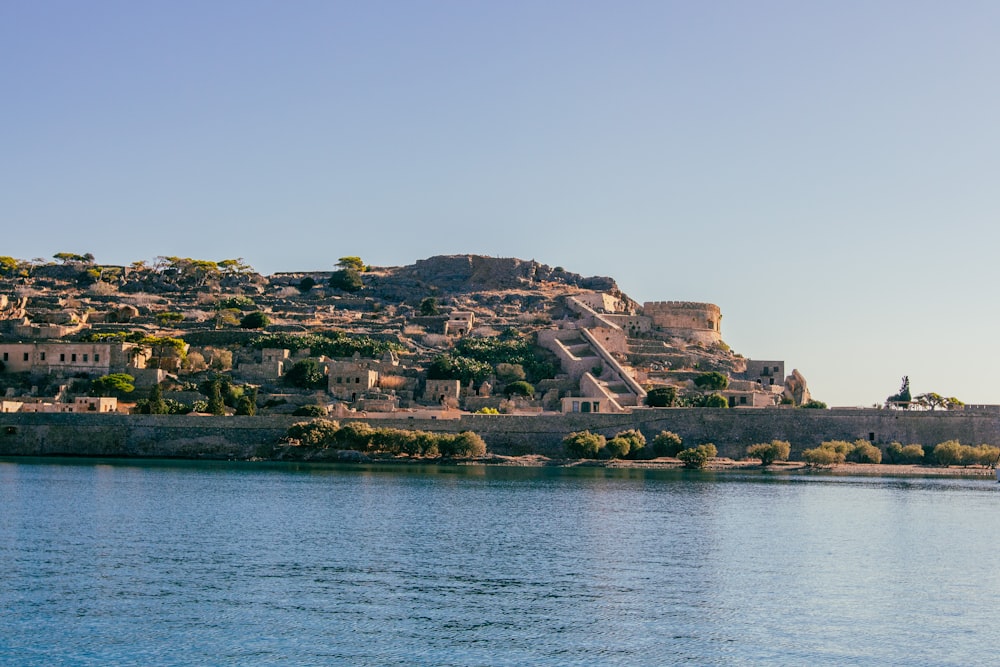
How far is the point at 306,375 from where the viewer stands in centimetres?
6506

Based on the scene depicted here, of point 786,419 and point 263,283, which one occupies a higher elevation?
point 263,283

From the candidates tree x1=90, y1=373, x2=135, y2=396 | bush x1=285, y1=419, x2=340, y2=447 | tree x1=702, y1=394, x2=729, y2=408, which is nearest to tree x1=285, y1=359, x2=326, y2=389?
bush x1=285, y1=419, x2=340, y2=447

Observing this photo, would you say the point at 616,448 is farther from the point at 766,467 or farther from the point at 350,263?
the point at 350,263

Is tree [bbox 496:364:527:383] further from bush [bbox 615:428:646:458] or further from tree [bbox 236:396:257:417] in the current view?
tree [bbox 236:396:257:417]

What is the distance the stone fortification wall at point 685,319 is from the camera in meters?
82.6

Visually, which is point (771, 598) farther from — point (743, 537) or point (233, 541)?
point (233, 541)

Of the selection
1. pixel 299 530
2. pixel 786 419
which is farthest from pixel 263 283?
pixel 299 530

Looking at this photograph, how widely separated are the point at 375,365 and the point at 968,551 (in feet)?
132

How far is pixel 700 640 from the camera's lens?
20.4 meters

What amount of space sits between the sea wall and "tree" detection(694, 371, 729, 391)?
9899mm

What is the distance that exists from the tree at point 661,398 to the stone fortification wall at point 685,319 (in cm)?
1795

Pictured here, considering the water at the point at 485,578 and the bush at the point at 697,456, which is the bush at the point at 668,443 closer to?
the bush at the point at 697,456

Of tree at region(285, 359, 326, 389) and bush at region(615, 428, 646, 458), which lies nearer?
bush at region(615, 428, 646, 458)

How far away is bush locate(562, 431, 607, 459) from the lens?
5838 cm
